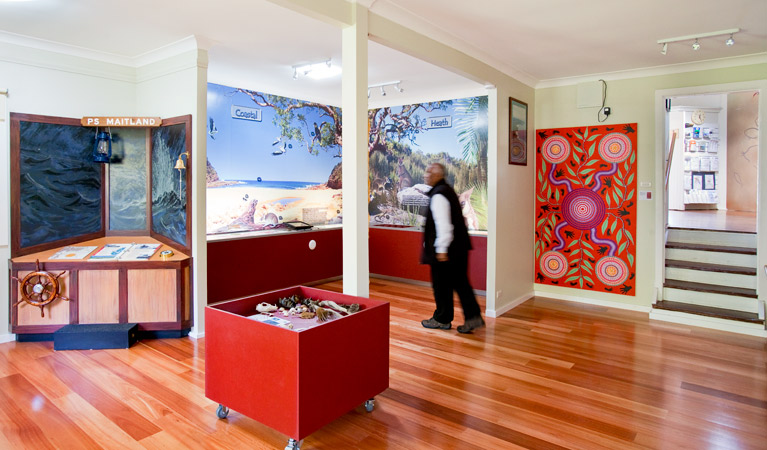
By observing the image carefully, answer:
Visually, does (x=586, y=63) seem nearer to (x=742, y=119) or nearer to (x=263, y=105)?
(x=263, y=105)

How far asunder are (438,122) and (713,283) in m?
4.00

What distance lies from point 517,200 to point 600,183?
104cm

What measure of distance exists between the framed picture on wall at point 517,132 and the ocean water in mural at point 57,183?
4.50m

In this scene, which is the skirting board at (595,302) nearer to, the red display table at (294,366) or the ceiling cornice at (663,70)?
the ceiling cornice at (663,70)

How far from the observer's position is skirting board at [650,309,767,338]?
4883 mm

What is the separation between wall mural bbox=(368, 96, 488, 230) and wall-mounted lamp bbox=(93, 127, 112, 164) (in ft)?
12.6

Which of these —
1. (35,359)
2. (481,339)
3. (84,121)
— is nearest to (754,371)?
(481,339)

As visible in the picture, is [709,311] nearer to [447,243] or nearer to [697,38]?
[697,38]

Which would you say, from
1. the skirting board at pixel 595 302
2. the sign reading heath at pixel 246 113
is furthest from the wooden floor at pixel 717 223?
the sign reading heath at pixel 246 113

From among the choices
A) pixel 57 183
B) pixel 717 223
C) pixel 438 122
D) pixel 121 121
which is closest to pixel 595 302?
pixel 717 223

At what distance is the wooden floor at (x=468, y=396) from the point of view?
2773mm

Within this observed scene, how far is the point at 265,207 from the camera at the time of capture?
6523 millimetres

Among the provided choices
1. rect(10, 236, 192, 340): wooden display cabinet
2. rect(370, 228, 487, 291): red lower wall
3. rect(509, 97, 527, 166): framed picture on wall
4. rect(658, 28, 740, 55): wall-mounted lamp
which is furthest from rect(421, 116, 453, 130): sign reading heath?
rect(10, 236, 192, 340): wooden display cabinet

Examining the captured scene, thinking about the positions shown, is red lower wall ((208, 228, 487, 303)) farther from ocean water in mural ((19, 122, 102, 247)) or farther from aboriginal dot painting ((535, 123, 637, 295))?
ocean water in mural ((19, 122, 102, 247))
